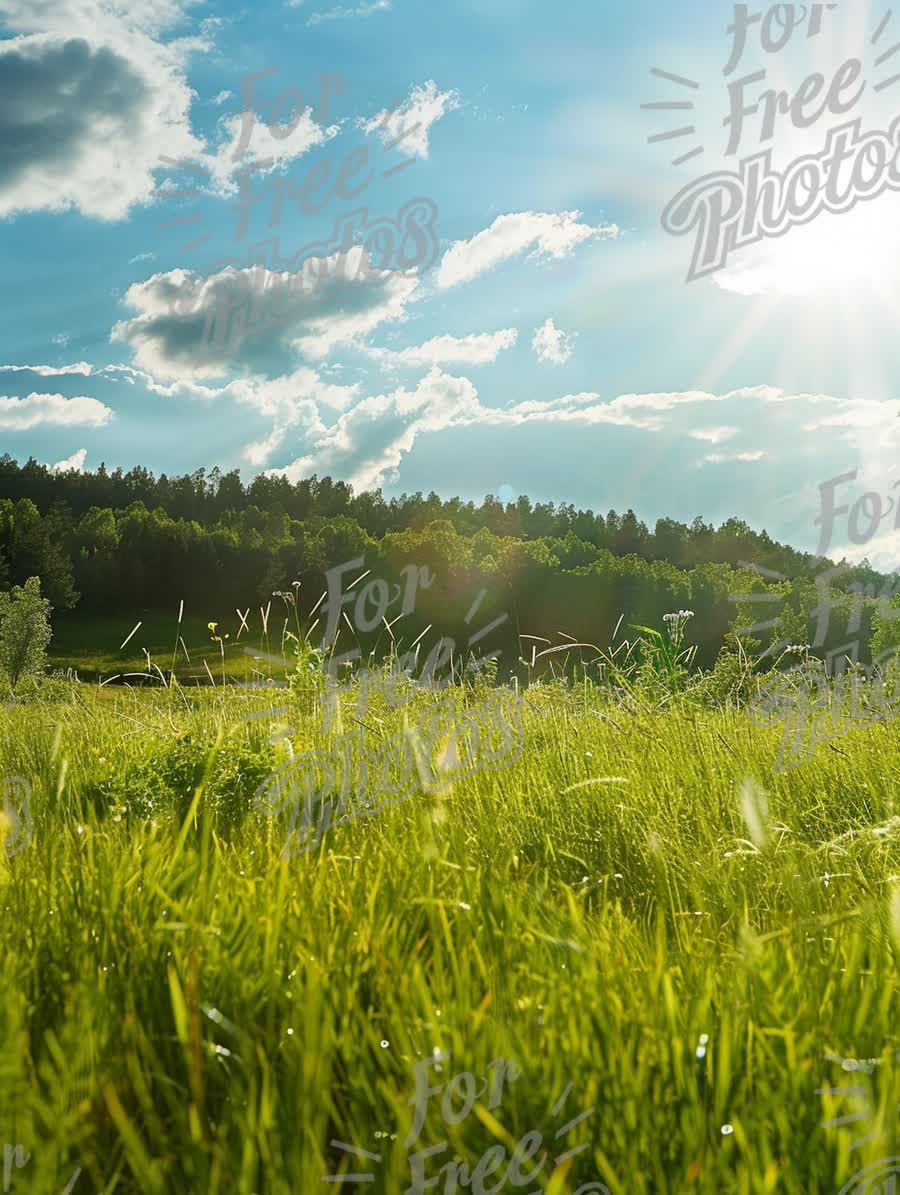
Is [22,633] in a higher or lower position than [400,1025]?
lower

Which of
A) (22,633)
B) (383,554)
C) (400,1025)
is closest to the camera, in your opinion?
(400,1025)

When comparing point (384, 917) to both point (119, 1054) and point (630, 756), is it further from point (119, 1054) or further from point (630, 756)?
point (630, 756)

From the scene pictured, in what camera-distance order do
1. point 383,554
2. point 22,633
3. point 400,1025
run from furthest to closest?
point 383,554 < point 22,633 < point 400,1025

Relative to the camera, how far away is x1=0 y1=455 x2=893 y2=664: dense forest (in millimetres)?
41750

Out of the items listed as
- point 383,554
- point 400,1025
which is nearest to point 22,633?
point 383,554

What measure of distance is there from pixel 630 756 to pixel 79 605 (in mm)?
58998

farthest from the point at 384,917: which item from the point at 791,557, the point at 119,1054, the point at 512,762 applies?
the point at 791,557

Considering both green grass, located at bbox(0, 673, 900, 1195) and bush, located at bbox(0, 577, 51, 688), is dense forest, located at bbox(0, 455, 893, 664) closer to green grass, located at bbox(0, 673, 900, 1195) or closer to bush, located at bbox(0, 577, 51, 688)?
bush, located at bbox(0, 577, 51, 688)

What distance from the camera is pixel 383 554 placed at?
4722cm

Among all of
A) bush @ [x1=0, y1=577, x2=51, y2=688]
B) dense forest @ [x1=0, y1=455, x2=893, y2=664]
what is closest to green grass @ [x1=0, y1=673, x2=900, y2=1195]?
dense forest @ [x1=0, y1=455, x2=893, y2=664]

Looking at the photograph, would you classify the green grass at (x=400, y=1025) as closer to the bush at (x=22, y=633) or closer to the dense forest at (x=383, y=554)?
the dense forest at (x=383, y=554)

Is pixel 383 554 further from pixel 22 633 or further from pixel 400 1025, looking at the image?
pixel 400 1025

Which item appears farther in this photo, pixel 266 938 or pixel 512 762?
pixel 512 762

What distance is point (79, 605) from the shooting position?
57438mm
